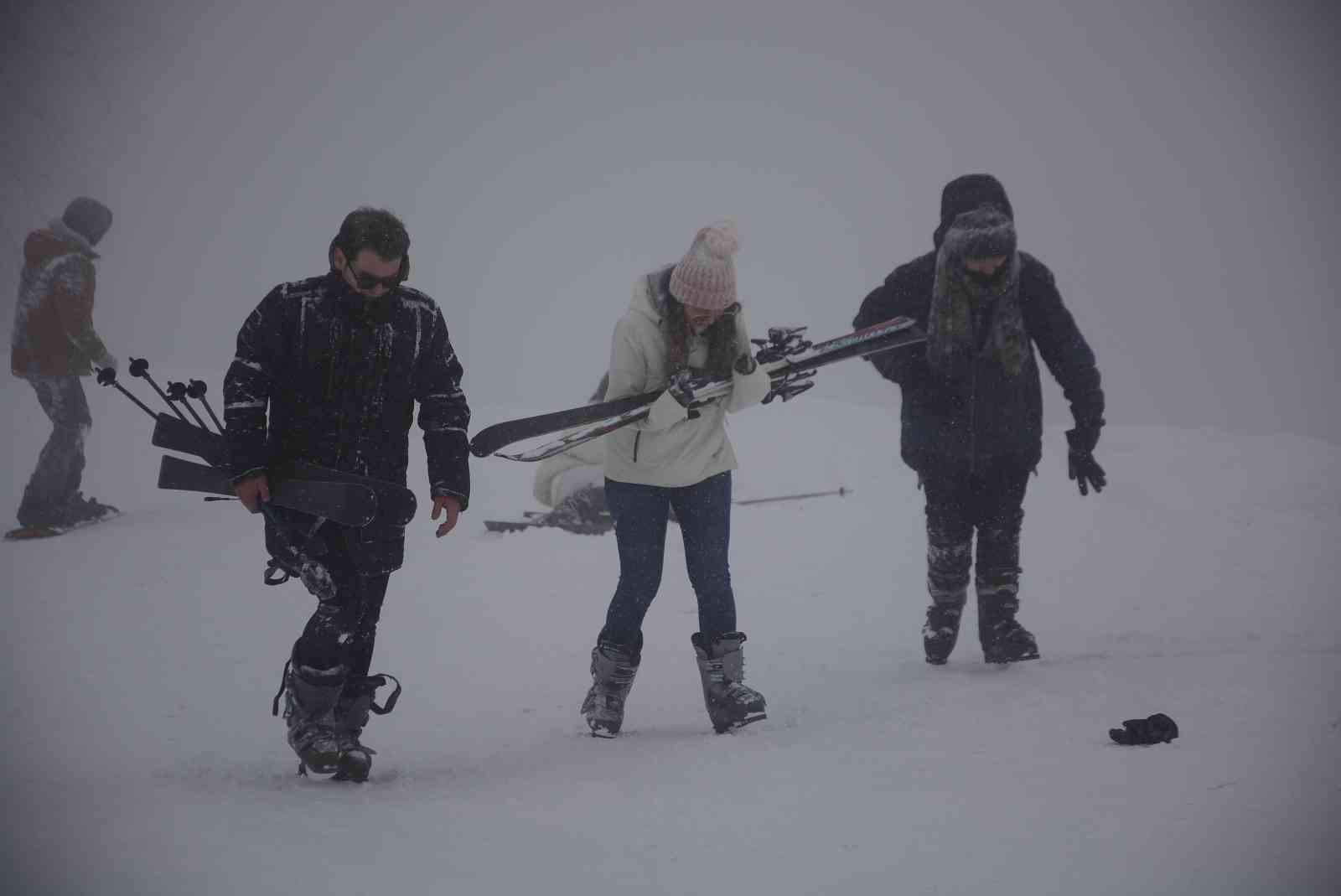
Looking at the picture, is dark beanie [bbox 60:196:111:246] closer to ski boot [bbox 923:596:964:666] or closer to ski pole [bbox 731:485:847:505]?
ski pole [bbox 731:485:847:505]

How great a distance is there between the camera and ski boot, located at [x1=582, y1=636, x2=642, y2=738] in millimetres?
3320

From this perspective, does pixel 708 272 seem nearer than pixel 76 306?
Yes

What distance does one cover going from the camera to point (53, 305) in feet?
22.1

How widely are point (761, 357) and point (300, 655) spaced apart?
1.95m

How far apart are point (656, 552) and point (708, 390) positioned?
60cm

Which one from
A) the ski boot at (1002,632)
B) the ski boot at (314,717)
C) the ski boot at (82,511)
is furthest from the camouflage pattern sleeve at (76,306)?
the ski boot at (1002,632)

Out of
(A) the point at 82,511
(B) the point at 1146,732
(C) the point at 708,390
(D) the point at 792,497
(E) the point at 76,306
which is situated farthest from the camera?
(D) the point at 792,497

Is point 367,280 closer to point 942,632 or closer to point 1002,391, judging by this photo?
point 1002,391

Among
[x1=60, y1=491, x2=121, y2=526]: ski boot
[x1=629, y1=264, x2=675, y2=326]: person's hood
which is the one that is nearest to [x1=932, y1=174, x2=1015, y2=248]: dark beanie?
[x1=629, y1=264, x2=675, y2=326]: person's hood

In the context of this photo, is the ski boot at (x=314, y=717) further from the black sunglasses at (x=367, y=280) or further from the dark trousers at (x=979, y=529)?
the dark trousers at (x=979, y=529)

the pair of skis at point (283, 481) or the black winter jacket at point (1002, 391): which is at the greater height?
the black winter jacket at point (1002, 391)

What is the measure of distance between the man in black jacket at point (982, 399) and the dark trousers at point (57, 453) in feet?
18.9

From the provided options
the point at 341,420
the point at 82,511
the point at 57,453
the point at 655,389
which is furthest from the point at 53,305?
the point at 655,389

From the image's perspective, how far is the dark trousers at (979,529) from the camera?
3979 mm
